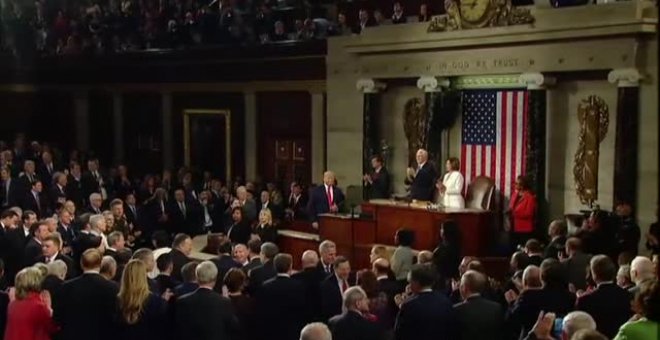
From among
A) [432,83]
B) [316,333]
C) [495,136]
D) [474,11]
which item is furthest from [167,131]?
[316,333]

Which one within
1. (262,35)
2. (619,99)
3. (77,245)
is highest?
(262,35)

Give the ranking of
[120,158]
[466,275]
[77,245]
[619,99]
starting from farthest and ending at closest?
[120,158]
[619,99]
[77,245]
[466,275]

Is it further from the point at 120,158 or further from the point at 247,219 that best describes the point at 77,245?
the point at 120,158

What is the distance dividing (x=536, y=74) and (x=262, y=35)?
716 cm

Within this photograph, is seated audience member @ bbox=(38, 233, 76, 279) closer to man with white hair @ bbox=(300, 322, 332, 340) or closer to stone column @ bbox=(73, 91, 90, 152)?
man with white hair @ bbox=(300, 322, 332, 340)

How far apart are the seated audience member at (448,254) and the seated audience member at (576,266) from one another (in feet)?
4.12

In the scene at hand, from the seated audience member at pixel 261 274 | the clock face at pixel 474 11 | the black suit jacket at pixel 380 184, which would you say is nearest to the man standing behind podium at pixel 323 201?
the black suit jacket at pixel 380 184

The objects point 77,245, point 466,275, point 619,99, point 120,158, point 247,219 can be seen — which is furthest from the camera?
point 120,158

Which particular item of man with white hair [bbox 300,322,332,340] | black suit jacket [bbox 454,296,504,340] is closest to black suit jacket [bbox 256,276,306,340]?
black suit jacket [bbox 454,296,504,340]

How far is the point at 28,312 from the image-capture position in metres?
7.52

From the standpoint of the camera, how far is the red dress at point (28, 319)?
7.52 metres

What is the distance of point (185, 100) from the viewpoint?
22.0 meters

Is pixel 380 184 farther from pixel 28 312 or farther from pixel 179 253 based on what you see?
pixel 28 312

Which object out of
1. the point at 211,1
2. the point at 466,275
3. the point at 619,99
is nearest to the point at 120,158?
the point at 211,1
